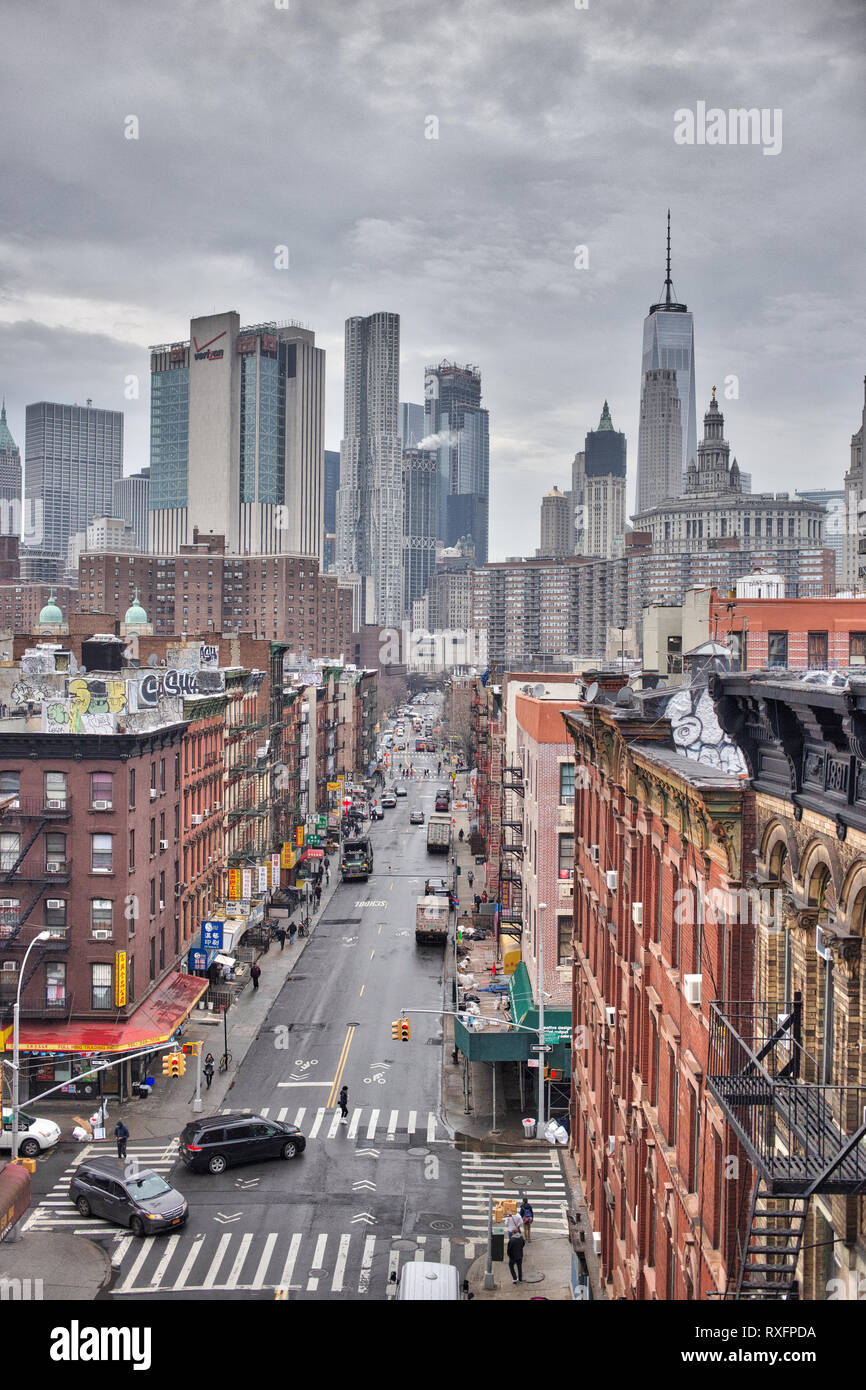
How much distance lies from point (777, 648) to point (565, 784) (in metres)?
12.5

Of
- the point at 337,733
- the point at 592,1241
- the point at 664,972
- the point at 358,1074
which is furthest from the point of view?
the point at 337,733

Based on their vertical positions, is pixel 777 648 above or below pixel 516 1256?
above

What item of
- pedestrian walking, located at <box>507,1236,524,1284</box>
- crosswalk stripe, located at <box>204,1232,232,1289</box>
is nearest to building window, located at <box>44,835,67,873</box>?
crosswalk stripe, located at <box>204,1232,232,1289</box>

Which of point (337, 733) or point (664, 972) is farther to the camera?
point (337, 733)

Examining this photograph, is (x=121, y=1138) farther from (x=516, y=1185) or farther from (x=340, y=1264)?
(x=516, y=1185)

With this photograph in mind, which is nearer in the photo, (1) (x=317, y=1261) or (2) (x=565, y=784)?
(1) (x=317, y=1261)

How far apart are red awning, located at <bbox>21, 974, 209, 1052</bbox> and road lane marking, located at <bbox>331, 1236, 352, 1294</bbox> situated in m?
12.6

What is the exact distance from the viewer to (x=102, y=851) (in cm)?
4244

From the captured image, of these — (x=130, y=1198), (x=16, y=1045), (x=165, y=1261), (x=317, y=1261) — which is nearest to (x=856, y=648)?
(x=317, y=1261)

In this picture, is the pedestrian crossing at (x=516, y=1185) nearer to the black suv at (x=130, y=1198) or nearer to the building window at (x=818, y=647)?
the black suv at (x=130, y=1198)

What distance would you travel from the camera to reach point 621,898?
23.1 metres
